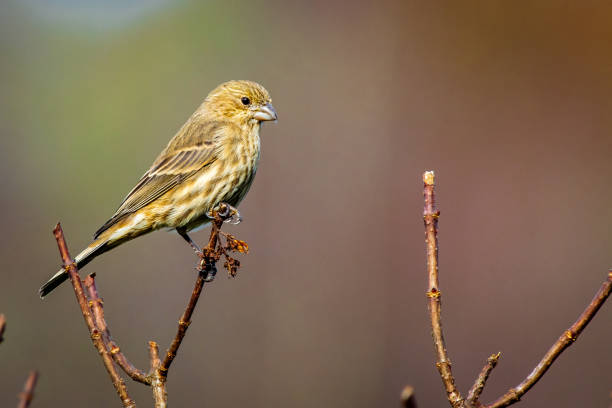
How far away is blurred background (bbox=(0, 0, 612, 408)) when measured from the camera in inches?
336

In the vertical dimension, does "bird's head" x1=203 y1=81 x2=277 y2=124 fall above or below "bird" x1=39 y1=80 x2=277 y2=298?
above

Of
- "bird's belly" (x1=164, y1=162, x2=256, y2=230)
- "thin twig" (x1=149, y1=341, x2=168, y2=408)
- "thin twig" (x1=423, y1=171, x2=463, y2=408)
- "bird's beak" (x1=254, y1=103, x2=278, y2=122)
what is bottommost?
"thin twig" (x1=149, y1=341, x2=168, y2=408)

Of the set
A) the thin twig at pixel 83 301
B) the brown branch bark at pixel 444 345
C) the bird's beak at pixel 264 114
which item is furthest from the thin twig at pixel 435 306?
the bird's beak at pixel 264 114

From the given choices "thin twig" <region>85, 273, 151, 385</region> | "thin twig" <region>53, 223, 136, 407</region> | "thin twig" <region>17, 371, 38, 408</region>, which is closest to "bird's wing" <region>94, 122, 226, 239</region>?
"thin twig" <region>85, 273, 151, 385</region>

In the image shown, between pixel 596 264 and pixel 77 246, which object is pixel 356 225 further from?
pixel 77 246

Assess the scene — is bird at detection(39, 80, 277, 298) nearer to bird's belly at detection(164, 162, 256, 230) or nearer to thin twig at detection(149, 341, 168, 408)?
bird's belly at detection(164, 162, 256, 230)

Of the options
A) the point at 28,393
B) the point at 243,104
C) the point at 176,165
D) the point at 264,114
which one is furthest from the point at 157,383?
the point at 243,104

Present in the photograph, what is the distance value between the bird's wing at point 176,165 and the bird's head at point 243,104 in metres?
0.18

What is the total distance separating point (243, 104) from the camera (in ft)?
18.8

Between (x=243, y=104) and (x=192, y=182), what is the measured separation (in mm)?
864

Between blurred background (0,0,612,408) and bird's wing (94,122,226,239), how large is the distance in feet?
12.4

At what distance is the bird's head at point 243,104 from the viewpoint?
567 cm

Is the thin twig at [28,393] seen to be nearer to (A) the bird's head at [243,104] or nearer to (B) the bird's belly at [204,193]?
(B) the bird's belly at [204,193]

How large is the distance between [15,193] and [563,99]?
7.79 meters
